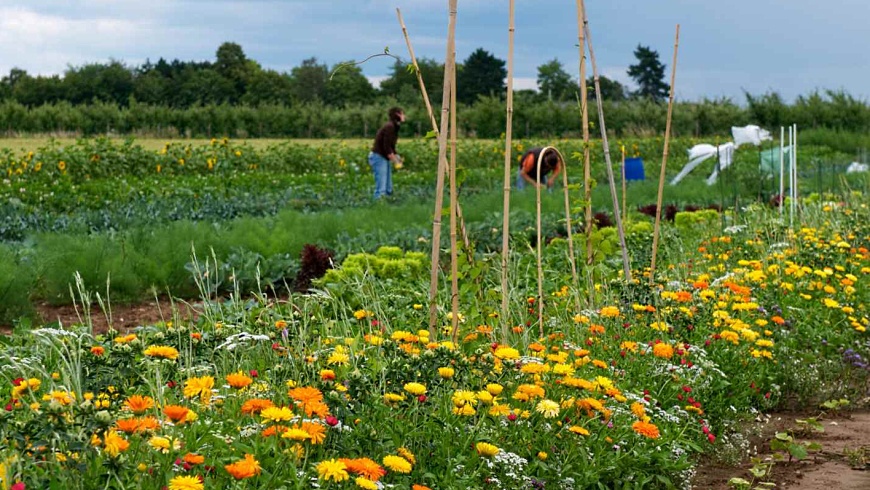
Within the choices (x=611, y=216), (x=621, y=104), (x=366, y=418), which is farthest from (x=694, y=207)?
(x=621, y=104)

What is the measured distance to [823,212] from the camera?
31.9ft

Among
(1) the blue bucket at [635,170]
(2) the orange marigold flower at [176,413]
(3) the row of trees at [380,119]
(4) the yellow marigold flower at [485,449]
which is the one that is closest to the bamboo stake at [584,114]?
(4) the yellow marigold flower at [485,449]

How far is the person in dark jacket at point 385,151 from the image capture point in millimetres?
14836

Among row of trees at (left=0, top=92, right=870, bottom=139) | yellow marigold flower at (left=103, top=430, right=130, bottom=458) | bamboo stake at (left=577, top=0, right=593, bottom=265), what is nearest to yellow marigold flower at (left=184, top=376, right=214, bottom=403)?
yellow marigold flower at (left=103, top=430, right=130, bottom=458)

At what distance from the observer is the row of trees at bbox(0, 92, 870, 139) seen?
128 ft

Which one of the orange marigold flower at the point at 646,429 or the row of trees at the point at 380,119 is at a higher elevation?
the row of trees at the point at 380,119

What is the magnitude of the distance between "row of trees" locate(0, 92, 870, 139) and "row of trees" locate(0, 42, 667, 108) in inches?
459

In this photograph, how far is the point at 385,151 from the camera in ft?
49.2

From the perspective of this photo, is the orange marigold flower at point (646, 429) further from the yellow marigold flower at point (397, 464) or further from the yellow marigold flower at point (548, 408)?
the yellow marigold flower at point (397, 464)

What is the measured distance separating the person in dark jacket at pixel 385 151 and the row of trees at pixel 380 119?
23613mm

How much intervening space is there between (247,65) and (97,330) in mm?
62325

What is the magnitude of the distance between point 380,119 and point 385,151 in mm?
25516

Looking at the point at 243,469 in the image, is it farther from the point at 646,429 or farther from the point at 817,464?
the point at 817,464

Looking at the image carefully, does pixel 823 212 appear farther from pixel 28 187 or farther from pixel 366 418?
pixel 28 187
